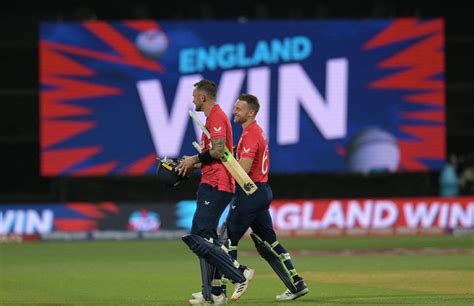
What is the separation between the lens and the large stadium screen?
25578 millimetres

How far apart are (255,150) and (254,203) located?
0.58 metres

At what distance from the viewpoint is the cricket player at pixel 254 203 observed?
12.0m

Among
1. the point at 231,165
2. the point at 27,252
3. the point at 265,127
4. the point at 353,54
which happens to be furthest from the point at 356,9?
the point at 231,165

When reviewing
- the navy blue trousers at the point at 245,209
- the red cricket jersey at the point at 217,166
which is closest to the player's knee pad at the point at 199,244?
the red cricket jersey at the point at 217,166

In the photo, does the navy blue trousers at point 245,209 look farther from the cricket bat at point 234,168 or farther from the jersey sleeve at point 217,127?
the jersey sleeve at point 217,127

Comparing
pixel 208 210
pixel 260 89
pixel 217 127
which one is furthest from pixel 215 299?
pixel 260 89

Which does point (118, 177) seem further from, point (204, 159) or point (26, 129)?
point (204, 159)

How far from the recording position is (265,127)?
84.5 feet

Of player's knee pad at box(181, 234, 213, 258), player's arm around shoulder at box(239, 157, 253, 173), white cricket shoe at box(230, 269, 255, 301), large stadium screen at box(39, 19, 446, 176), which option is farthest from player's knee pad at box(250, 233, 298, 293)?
large stadium screen at box(39, 19, 446, 176)

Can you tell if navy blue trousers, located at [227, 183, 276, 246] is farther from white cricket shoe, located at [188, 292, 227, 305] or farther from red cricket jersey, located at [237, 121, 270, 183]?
white cricket shoe, located at [188, 292, 227, 305]

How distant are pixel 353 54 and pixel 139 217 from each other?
6.34 m

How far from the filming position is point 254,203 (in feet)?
39.4

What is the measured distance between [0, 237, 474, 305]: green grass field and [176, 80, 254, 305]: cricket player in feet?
1.65

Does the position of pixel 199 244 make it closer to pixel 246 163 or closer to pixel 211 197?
pixel 211 197
